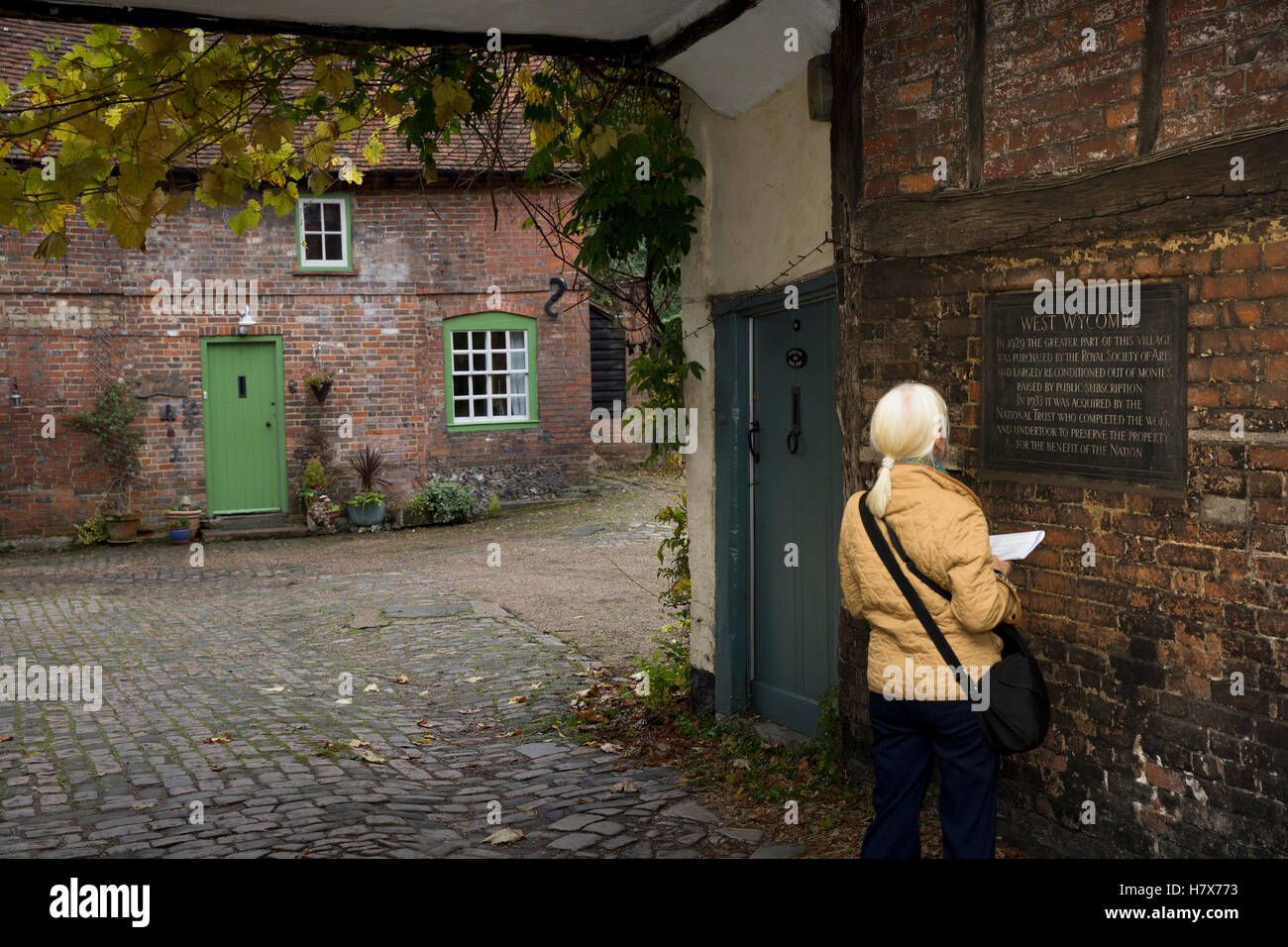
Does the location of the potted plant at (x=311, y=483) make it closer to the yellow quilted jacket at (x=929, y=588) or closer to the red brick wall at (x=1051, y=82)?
the red brick wall at (x=1051, y=82)

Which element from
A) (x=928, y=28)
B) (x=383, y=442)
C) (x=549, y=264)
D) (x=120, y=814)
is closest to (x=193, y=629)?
(x=120, y=814)

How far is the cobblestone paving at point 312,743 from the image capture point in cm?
526

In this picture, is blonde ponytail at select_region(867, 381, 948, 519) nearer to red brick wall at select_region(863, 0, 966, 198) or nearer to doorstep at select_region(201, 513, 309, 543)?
red brick wall at select_region(863, 0, 966, 198)

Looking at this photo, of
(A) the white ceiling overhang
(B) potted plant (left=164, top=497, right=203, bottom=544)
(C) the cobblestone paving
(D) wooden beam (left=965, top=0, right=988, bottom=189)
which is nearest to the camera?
(D) wooden beam (left=965, top=0, right=988, bottom=189)

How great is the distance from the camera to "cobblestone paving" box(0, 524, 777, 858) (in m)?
5.26

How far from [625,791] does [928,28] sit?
3914 millimetres

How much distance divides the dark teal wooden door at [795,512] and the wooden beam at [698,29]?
147 cm

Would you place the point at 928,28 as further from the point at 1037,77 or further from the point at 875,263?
the point at 875,263

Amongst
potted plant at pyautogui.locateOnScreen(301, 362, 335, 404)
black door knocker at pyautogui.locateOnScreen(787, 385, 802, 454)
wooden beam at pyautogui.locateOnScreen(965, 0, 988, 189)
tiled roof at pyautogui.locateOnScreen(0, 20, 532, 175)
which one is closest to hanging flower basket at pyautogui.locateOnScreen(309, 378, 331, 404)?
potted plant at pyautogui.locateOnScreen(301, 362, 335, 404)

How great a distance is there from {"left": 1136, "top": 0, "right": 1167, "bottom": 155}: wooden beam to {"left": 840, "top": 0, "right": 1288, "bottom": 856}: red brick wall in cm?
3

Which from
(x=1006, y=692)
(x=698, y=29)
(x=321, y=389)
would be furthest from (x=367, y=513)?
(x=1006, y=692)

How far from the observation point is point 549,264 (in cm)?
1870

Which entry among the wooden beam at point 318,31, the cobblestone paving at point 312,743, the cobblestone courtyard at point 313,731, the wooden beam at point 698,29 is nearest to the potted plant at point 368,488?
the cobblestone courtyard at point 313,731

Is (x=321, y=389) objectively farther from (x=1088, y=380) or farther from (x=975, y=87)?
(x=1088, y=380)
